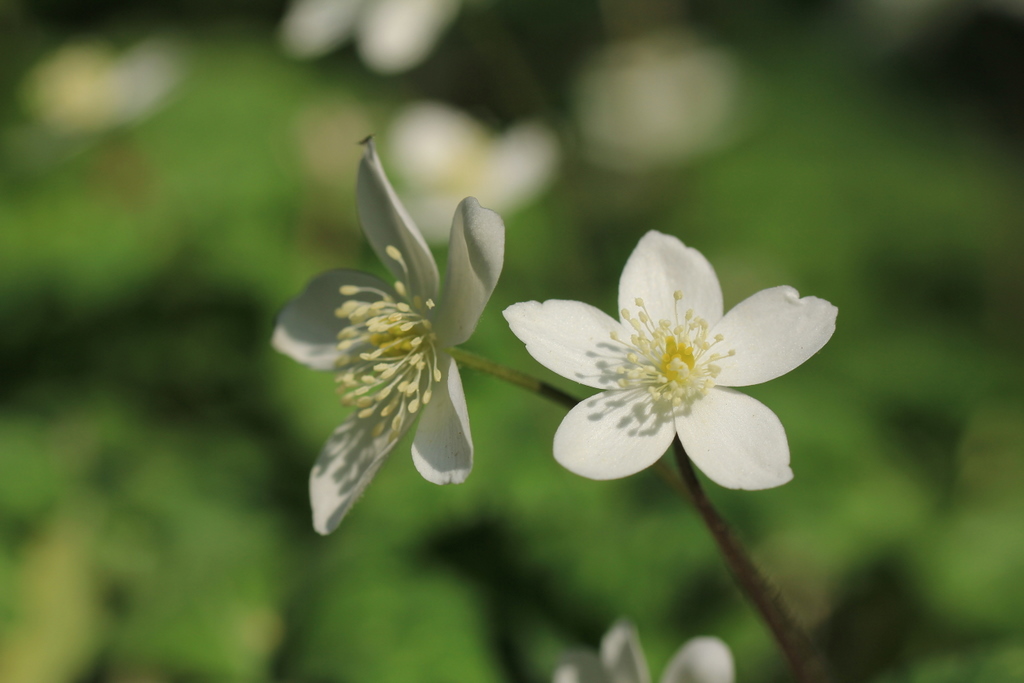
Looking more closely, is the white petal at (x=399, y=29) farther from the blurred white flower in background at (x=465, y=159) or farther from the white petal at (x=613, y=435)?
the white petal at (x=613, y=435)

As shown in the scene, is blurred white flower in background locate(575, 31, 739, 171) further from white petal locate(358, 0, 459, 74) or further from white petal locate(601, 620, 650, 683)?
white petal locate(601, 620, 650, 683)

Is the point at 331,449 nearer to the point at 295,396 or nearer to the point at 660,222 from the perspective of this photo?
the point at 295,396

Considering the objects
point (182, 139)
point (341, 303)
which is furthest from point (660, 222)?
point (341, 303)

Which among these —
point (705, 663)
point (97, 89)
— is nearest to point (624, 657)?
point (705, 663)

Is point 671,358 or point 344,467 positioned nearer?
point 671,358

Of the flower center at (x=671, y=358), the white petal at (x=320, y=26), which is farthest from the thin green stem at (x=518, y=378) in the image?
the white petal at (x=320, y=26)

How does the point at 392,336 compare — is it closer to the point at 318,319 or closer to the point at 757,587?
the point at 318,319
